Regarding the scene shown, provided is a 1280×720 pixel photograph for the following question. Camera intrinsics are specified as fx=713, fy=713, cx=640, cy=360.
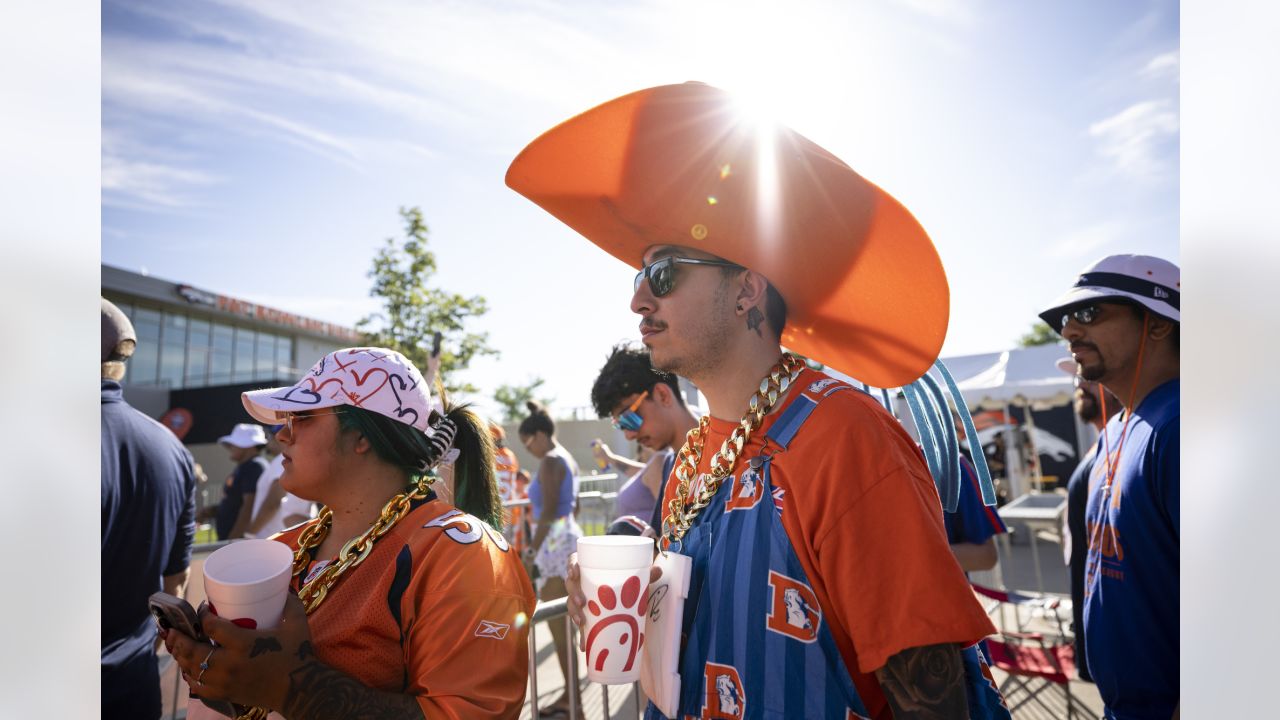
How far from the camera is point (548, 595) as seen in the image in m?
6.07

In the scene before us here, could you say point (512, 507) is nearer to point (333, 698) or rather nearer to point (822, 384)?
point (333, 698)

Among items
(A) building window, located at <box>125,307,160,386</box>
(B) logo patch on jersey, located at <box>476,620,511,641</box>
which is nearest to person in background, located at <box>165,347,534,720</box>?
(B) logo patch on jersey, located at <box>476,620,511,641</box>

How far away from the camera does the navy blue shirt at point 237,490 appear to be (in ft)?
25.2

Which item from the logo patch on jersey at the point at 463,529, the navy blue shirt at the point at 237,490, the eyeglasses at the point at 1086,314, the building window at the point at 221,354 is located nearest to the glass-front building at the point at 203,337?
the building window at the point at 221,354

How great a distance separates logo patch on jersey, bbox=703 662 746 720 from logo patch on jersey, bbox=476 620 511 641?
0.48 meters

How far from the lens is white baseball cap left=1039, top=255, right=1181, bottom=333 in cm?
266

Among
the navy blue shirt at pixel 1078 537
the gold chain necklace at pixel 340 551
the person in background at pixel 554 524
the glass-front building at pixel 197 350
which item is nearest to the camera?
the gold chain necklace at pixel 340 551

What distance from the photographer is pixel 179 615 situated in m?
1.50

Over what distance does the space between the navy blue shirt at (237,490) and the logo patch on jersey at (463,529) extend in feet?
22.3

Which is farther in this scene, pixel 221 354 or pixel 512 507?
pixel 221 354

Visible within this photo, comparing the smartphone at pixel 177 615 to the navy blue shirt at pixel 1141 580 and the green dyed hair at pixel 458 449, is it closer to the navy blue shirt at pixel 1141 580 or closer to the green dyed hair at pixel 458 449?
the green dyed hair at pixel 458 449

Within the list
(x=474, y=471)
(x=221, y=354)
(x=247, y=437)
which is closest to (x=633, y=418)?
(x=474, y=471)

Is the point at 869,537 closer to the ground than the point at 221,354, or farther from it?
closer to the ground

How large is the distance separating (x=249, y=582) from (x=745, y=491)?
112 cm
